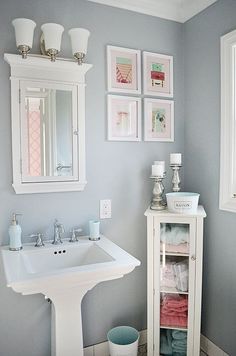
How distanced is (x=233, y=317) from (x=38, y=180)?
4.96 feet

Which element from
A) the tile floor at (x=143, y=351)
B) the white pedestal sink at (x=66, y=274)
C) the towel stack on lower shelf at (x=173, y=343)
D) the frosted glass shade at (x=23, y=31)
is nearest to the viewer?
the white pedestal sink at (x=66, y=274)

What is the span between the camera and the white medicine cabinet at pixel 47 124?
67.9 inches

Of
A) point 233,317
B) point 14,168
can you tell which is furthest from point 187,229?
point 14,168

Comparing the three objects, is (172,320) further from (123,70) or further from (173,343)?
(123,70)

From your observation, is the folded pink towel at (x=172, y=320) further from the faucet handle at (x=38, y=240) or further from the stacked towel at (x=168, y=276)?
the faucet handle at (x=38, y=240)

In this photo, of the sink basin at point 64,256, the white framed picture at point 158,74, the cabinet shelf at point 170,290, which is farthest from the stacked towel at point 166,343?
the white framed picture at point 158,74

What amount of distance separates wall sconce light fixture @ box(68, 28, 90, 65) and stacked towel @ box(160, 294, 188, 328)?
165 cm

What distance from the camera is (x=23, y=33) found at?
1607 mm

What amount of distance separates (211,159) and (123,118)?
68 centimetres

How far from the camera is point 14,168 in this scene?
1.72 meters

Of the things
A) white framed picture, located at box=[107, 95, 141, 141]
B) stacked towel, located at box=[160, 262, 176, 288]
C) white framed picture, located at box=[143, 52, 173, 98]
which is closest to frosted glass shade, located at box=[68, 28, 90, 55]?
white framed picture, located at box=[107, 95, 141, 141]

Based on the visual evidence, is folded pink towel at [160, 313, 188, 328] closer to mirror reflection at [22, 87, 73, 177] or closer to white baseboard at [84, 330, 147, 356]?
white baseboard at [84, 330, 147, 356]

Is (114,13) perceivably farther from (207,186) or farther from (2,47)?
(207,186)

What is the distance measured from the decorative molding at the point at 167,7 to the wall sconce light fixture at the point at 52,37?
481 millimetres
